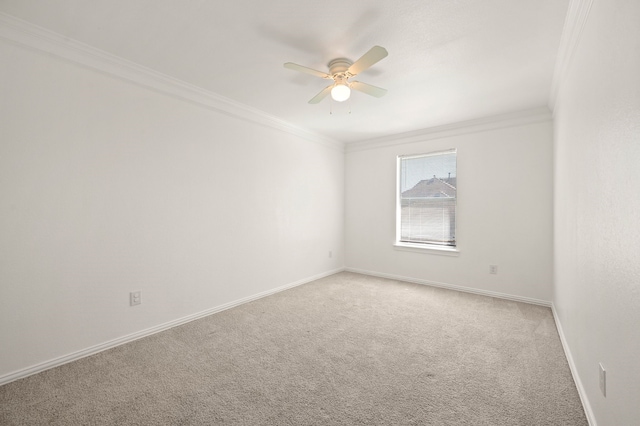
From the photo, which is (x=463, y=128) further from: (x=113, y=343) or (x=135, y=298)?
(x=113, y=343)

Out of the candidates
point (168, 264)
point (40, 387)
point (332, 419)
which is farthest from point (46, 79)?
point (332, 419)

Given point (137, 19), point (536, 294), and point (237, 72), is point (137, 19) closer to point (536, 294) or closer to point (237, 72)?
point (237, 72)

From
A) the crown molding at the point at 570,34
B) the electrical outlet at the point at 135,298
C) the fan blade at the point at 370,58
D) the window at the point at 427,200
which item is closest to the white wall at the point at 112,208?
the electrical outlet at the point at 135,298

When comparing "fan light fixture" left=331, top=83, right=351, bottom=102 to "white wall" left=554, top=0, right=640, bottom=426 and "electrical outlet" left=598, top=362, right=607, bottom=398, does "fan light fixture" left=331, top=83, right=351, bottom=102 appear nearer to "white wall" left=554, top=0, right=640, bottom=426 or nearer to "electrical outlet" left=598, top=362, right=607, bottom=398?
"white wall" left=554, top=0, right=640, bottom=426

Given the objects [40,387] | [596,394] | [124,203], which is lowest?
[40,387]

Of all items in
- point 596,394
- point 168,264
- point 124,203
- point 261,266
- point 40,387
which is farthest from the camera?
point 261,266

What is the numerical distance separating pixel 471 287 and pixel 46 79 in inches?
201

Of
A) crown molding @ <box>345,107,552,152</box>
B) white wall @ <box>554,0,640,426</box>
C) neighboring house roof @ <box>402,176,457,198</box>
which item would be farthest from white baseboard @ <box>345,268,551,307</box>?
crown molding @ <box>345,107,552,152</box>

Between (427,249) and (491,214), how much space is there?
102 centimetres

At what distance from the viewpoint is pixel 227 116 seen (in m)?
3.40

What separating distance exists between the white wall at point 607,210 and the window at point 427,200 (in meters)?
2.22

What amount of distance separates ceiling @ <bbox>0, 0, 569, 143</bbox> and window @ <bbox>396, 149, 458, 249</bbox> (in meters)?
1.30

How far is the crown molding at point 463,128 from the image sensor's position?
11.6 ft

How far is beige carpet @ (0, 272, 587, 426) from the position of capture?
1.64 m
